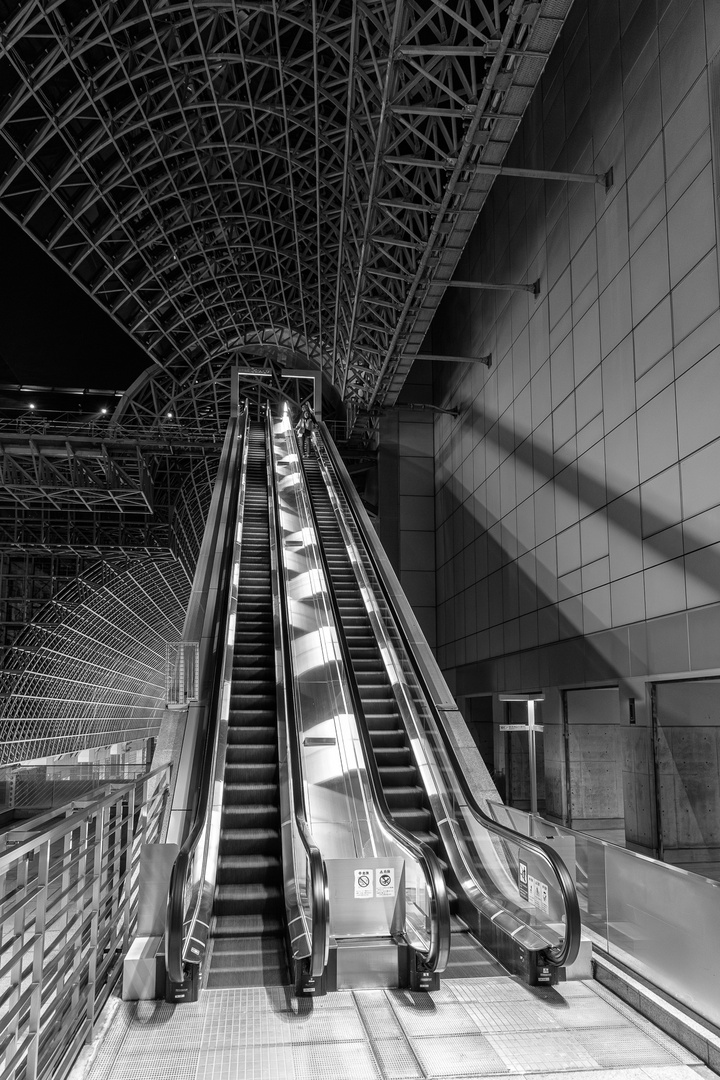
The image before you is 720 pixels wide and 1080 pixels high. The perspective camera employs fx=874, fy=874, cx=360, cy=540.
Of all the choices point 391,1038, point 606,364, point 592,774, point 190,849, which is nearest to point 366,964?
point 391,1038

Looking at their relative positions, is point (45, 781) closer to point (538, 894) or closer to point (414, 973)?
point (414, 973)

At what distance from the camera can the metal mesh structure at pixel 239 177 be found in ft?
57.5

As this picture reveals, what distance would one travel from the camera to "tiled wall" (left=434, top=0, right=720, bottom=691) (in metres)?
12.5

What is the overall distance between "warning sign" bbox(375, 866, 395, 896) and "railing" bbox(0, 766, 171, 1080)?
6.19 feet

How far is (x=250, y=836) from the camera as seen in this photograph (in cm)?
849

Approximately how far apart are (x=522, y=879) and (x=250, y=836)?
8.91 ft

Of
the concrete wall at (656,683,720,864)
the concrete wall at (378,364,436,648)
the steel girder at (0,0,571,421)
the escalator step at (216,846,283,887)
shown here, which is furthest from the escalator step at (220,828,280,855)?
the concrete wall at (378,364,436,648)

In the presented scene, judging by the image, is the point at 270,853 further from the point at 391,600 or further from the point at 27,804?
the point at 27,804

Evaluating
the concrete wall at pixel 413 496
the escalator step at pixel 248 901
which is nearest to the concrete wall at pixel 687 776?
the escalator step at pixel 248 901

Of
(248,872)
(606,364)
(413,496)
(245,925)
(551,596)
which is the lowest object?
(245,925)

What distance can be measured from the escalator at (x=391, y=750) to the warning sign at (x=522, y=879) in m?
0.62

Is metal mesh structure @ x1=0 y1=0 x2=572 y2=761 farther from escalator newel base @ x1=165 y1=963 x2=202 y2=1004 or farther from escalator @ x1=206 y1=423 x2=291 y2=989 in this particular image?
escalator newel base @ x1=165 y1=963 x2=202 y2=1004

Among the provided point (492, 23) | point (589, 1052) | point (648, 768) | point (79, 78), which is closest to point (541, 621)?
point (648, 768)

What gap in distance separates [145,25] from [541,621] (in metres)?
18.8
